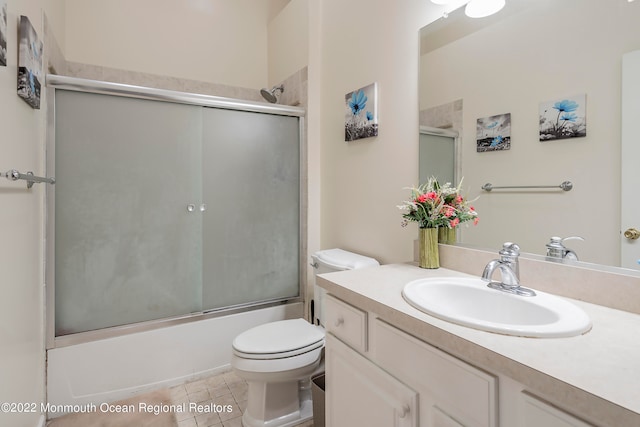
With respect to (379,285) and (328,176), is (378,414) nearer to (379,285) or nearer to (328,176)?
(379,285)

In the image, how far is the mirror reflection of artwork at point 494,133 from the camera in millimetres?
1206

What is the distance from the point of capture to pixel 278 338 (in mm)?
1604

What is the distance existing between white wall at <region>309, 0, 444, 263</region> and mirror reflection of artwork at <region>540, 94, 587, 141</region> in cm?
54

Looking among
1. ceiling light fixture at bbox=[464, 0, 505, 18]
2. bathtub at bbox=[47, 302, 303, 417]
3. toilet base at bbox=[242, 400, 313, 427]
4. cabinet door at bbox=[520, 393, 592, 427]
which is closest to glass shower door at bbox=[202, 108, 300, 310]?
bathtub at bbox=[47, 302, 303, 417]

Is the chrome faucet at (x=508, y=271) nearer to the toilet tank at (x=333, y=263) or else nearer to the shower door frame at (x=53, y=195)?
the toilet tank at (x=333, y=263)

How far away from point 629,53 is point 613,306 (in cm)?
70

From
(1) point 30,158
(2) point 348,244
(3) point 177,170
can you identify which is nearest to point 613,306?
(2) point 348,244

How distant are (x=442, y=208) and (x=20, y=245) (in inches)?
67.8

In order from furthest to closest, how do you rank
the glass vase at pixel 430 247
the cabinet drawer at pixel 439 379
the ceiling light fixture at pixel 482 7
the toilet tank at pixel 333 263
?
the toilet tank at pixel 333 263 < the glass vase at pixel 430 247 < the ceiling light fixture at pixel 482 7 < the cabinet drawer at pixel 439 379

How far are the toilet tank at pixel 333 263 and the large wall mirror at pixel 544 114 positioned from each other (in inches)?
21.0

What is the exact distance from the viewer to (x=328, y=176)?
2.23 m

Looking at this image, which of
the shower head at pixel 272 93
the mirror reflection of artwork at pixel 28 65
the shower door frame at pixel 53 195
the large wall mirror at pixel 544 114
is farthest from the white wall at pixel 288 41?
the mirror reflection of artwork at pixel 28 65

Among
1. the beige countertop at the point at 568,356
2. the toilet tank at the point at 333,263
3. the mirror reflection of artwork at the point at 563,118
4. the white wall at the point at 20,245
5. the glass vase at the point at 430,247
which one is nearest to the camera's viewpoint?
the beige countertop at the point at 568,356

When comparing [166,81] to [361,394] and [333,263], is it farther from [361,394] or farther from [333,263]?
[361,394]
